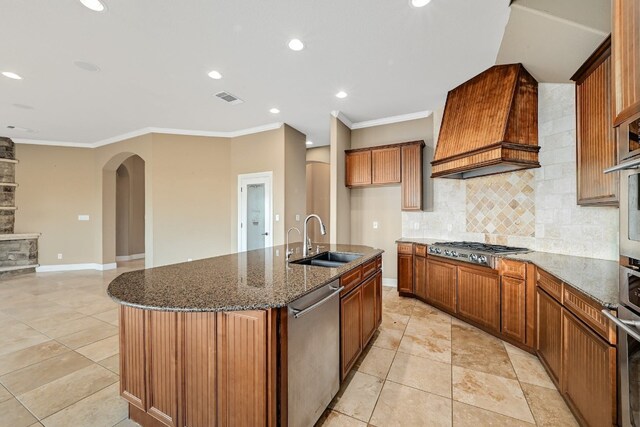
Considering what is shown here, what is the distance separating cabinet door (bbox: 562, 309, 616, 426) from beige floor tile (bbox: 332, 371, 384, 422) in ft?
3.90

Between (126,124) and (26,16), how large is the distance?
303 centimetres

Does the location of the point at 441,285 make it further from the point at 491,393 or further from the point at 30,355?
the point at 30,355

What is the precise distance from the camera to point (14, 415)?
1770mm

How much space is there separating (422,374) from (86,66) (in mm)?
4613

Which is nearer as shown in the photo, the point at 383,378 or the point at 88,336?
the point at 383,378

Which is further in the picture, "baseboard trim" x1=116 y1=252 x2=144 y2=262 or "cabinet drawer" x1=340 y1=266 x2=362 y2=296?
"baseboard trim" x1=116 y1=252 x2=144 y2=262

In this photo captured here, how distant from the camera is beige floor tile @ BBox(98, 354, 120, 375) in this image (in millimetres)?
2293

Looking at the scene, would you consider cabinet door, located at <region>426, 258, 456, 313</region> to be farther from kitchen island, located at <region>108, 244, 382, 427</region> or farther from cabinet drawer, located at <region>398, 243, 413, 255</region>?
kitchen island, located at <region>108, 244, 382, 427</region>

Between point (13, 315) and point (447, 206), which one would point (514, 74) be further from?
point (13, 315)

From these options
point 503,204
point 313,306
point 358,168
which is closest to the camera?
point 313,306

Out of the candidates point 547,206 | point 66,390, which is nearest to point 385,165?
point 547,206

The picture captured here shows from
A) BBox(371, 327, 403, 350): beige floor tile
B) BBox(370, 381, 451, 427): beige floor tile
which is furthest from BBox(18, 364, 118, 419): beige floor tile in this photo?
BBox(371, 327, 403, 350): beige floor tile

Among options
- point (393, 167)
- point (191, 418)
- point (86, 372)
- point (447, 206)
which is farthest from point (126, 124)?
point (447, 206)

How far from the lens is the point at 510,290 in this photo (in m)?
2.61
